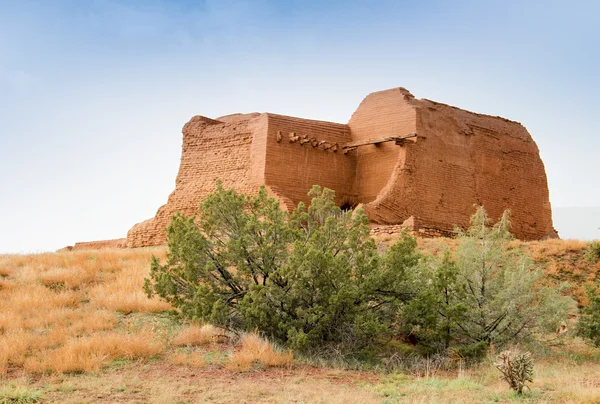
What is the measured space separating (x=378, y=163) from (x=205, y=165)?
21.1 ft

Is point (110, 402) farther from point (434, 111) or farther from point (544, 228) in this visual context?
point (544, 228)

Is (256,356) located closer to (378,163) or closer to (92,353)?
(92,353)

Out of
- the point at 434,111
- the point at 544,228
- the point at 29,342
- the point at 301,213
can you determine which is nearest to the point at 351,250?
the point at 301,213

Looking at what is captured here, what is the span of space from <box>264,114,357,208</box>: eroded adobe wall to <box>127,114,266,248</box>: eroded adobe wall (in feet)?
2.49

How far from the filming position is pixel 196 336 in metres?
10.5

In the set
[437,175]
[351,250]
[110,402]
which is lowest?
[110,402]

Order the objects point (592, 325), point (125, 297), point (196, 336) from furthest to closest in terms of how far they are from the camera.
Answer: point (125, 297)
point (592, 325)
point (196, 336)

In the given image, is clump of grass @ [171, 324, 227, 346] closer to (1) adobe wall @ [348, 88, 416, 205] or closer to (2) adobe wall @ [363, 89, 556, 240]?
(2) adobe wall @ [363, 89, 556, 240]

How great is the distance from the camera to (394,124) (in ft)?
76.9

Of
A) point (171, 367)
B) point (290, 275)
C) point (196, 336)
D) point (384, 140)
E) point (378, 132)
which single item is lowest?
point (171, 367)

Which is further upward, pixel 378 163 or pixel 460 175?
pixel 378 163

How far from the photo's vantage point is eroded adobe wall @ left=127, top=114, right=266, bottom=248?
23.4 m

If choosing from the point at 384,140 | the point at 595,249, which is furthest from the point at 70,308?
the point at 595,249

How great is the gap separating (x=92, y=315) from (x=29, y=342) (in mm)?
1805
